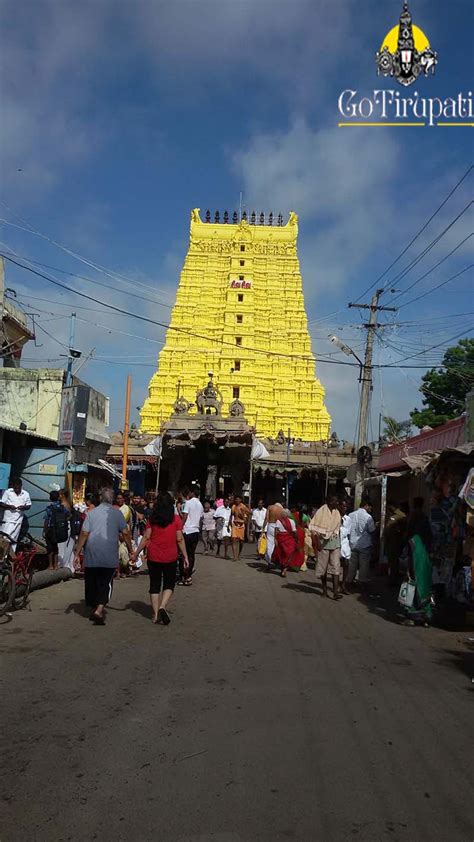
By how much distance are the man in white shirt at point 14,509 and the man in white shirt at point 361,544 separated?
5.73 meters

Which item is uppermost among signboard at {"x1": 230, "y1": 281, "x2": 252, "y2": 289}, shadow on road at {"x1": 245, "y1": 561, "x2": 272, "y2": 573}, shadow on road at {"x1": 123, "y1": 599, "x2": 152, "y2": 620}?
signboard at {"x1": 230, "y1": 281, "x2": 252, "y2": 289}

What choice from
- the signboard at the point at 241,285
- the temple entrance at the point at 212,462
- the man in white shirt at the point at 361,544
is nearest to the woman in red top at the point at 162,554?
the man in white shirt at the point at 361,544

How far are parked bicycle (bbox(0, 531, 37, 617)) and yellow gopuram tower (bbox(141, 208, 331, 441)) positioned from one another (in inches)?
1408

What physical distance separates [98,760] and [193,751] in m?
0.56

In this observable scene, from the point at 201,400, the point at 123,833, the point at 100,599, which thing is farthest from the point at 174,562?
the point at 201,400

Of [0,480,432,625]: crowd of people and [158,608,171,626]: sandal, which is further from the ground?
A: [0,480,432,625]: crowd of people

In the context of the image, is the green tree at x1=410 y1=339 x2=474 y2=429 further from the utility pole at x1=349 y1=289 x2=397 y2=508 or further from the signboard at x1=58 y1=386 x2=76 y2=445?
the signboard at x1=58 y1=386 x2=76 y2=445

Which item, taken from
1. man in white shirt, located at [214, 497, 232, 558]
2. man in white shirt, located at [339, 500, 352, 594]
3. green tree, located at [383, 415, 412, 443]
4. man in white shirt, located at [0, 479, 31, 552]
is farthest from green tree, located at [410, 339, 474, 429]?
man in white shirt, located at [0, 479, 31, 552]

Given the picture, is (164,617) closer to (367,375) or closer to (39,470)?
(39,470)

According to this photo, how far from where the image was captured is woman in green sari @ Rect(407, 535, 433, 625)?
8969mm

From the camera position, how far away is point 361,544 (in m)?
12.3

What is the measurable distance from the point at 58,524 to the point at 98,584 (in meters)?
3.52

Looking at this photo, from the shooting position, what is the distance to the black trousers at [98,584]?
8.03 meters

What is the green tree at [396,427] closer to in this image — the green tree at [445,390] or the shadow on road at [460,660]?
the green tree at [445,390]
